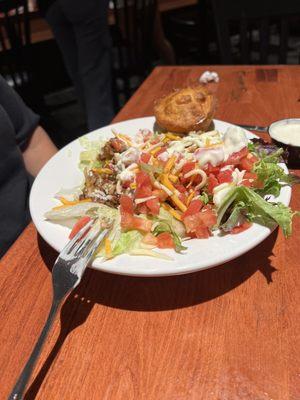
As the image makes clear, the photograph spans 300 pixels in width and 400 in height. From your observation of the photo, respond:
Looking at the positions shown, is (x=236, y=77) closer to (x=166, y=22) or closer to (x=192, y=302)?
(x=192, y=302)

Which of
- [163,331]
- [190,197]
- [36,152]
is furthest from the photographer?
[36,152]

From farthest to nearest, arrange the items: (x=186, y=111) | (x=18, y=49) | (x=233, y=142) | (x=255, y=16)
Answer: (x=18, y=49) → (x=255, y=16) → (x=186, y=111) → (x=233, y=142)

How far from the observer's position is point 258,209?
932mm

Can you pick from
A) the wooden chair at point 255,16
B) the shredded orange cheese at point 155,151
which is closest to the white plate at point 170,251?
the shredded orange cheese at point 155,151

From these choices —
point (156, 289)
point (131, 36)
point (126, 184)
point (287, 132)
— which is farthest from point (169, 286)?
point (131, 36)

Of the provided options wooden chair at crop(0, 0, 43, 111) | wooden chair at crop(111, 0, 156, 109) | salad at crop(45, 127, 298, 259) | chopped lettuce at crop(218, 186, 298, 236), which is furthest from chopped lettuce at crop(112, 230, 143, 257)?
wooden chair at crop(111, 0, 156, 109)

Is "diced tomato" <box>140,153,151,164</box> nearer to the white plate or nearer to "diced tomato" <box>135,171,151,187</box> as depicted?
"diced tomato" <box>135,171,151,187</box>

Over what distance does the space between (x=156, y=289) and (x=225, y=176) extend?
1.22ft

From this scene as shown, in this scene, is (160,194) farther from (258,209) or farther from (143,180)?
(258,209)

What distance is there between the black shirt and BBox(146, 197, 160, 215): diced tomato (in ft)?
1.91

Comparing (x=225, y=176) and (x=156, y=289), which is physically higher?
(x=225, y=176)

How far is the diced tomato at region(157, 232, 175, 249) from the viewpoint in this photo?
35.7 inches

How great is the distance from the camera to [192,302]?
2.91 ft

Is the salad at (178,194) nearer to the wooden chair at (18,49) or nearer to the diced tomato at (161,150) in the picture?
the diced tomato at (161,150)
